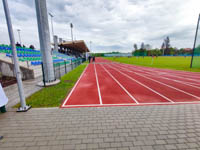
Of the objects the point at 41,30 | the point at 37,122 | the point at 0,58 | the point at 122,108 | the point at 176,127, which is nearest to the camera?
the point at 176,127

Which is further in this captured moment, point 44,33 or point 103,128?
point 44,33

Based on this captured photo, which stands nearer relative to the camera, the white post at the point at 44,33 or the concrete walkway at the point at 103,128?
the concrete walkway at the point at 103,128

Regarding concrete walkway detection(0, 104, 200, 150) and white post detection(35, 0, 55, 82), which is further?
white post detection(35, 0, 55, 82)

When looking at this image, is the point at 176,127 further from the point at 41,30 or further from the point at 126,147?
the point at 41,30

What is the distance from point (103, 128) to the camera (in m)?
3.04

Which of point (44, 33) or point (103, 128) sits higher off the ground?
point (44, 33)

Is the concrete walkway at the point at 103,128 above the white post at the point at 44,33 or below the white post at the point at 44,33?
below

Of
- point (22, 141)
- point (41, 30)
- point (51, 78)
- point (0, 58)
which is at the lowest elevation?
point (22, 141)

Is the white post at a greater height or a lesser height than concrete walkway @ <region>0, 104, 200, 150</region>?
greater

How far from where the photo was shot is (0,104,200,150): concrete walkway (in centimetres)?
248

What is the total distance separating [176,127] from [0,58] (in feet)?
48.2

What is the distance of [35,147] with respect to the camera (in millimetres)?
2410

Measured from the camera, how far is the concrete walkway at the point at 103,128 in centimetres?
248

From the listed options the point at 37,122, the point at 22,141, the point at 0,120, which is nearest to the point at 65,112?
the point at 37,122
